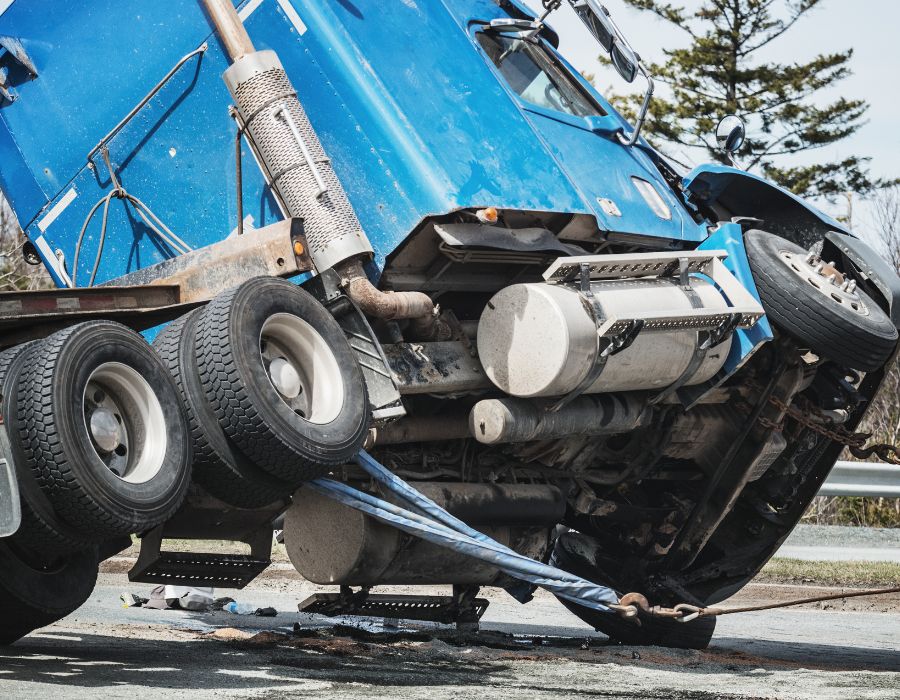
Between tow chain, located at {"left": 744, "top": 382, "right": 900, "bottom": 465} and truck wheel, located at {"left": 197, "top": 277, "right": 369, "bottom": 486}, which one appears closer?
truck wheel, located at {"left": 197, "top": 277, "right": 369, "bottom": 486}

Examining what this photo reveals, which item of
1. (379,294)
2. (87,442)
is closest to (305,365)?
(379,294)

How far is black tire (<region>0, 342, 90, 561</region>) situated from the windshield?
8.71 ft

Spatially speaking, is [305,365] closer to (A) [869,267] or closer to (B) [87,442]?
(B) [87,442]

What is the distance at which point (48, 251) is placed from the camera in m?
6.71

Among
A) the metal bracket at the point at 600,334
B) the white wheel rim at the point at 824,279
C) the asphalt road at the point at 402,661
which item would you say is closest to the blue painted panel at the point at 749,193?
the white wheel rim at the point at 824,279

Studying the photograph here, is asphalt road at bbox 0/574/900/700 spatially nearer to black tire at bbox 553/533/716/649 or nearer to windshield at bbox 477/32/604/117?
black tire at bbox 553/533/716/649

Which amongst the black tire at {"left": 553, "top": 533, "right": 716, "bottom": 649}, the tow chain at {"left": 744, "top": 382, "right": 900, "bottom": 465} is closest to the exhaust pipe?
the tow chain at {"left": 744, "top": 382, "right": 900, "bottom": 465}

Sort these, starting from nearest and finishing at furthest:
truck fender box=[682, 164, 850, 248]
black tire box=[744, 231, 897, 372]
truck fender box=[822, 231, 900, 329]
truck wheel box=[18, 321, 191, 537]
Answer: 1. truck wheel box=[18, 321, 191, 537]
2. black tire box=[744, 231, 897, 372]
3. truck fender box=[822, 231, 900, 329]
4. truck fender box=[682, 164, 850, 248]

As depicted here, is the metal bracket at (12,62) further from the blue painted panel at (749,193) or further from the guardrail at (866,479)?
the guardrail at (866,479)

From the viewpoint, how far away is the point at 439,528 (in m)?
5.71

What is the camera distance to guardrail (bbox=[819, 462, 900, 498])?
1123 cm

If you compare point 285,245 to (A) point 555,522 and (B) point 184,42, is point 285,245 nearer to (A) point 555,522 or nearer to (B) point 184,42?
(B) point 184,42

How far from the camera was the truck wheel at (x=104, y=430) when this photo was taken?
4.35m

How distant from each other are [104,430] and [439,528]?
161 centimetres
